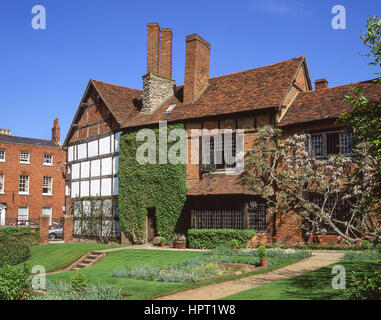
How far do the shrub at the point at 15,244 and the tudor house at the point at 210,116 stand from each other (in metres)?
4.20

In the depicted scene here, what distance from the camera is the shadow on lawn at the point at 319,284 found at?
10148 millimetres

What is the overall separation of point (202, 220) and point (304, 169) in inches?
259

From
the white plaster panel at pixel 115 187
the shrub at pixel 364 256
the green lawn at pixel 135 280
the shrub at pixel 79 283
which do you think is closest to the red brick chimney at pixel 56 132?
the white plaster panel at pixel 115 187

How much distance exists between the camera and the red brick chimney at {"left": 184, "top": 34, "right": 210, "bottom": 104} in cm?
2731

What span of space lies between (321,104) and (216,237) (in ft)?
30.5

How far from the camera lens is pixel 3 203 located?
4359 cm

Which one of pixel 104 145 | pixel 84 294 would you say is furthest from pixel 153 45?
pixel 84 294

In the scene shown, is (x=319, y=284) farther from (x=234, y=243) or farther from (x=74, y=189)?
(x=74, y=189)

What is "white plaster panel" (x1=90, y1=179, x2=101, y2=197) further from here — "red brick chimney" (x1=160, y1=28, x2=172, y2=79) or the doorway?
"red brick chimney" (x1=160, y1=28, x2=172, y2=79)

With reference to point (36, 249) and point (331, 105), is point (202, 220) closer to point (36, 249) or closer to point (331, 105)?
point (331, 105)

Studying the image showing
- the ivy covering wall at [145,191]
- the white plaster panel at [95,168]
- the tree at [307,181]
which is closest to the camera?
the tree at [307,181]

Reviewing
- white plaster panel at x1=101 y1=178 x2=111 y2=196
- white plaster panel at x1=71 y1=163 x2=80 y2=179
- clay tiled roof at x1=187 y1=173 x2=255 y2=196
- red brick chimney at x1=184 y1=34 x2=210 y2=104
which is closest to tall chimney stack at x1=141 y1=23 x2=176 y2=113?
red brick chimney at x1=184 y1=34 x2=210 y2=104

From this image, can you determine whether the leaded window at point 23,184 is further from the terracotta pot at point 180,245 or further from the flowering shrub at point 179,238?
the terracotta pot at point 180,245

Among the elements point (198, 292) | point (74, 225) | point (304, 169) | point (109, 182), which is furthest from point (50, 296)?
point (74, 225)
